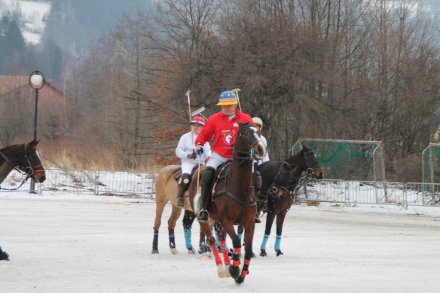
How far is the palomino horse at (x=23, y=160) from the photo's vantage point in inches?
577

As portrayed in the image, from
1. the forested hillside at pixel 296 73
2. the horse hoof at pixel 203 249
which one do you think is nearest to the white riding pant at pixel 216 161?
the horse hoof at pixel 203 249

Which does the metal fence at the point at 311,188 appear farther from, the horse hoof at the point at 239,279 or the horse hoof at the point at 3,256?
the horse hoof at the point at 239,279

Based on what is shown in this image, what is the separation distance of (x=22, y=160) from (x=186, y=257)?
12.0 ft

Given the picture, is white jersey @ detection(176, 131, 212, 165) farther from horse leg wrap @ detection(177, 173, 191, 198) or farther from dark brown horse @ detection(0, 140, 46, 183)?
dark brown horse @ detection(0, 140, 46, 183)

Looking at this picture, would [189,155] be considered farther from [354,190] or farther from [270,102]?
[270,102]

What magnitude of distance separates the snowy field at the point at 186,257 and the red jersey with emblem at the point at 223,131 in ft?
6.77

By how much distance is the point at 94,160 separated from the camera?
40.8 metres

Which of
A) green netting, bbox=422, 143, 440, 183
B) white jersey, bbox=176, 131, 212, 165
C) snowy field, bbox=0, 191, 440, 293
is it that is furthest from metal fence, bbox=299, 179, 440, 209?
white jersey, bbox=176, 131, 212, 165

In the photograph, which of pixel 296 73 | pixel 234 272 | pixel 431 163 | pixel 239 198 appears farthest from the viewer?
pixel 296 73

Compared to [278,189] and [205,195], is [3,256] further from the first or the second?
[278,189]

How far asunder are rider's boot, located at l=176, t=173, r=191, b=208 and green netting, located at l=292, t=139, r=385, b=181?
20099mm

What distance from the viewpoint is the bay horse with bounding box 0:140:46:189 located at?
14.7 metres

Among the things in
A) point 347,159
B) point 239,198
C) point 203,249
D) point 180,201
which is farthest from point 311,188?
point 239,198

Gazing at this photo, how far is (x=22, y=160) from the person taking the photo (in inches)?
587
